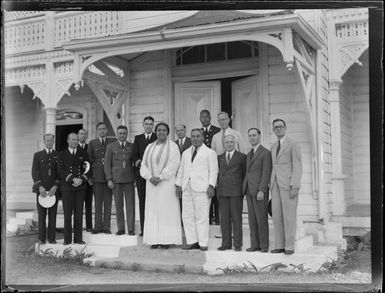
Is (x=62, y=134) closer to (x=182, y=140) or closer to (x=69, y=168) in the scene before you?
(x=69, y=168)

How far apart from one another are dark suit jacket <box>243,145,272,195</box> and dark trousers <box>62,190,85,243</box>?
2718 mm

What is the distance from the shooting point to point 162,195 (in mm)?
7836

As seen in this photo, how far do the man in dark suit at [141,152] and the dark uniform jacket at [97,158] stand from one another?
54 centimetres

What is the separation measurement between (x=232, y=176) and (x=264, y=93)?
2.31 metres

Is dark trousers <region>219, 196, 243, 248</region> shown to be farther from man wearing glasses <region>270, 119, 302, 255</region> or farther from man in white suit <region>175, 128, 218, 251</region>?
man wearing glasses <region>270, 119, 302, 255</region>

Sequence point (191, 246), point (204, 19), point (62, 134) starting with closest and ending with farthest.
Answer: point (191, 246) → point (204, 19) → point (62, 134)

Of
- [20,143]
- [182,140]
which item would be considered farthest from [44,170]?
[182,140]

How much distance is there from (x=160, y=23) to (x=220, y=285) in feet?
13.8

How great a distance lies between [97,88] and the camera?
977cm

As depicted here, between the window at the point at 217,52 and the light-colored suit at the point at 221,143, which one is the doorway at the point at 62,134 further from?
the light-colored suit at the point at 221,143

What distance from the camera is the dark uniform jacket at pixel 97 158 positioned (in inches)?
332

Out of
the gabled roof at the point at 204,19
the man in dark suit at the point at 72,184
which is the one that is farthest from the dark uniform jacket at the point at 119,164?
the gabled roof at the point at 204,19

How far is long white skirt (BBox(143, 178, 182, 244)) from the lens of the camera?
7750mm

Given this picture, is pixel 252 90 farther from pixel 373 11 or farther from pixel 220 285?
pixel 220 285
